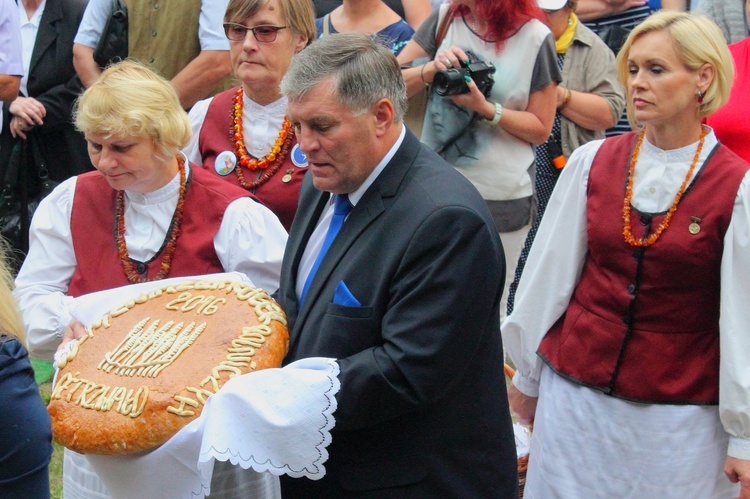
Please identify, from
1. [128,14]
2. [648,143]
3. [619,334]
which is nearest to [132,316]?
[619,334]

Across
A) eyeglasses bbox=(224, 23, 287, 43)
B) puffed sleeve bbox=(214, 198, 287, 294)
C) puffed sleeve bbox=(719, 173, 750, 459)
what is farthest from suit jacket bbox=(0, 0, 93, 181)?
puffed sleeve bbox=(719, 173, 750, 459)

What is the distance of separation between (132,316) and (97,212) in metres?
0.63

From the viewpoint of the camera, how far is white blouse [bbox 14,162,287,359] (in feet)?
10.1

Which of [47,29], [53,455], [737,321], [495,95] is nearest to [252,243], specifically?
[737,321]

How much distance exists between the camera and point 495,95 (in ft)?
14.5

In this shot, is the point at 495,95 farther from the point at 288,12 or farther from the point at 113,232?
the point at 113,232

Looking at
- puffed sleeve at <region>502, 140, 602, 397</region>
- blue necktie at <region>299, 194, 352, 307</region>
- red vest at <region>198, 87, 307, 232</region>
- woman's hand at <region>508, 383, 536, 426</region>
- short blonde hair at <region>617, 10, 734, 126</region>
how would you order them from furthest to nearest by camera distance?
1. red vest at <region>198, 87, 307, 232</region>
2. woman's hand at <region>508, 383, 536, 426</region>
3. puffed sleeve at <region>502, 140, 602, 397</region>
4. short blonde hair at <region>617, 10, 734, 126</region>
5. blue necktie at <region>299, 194, 352, 307</region>

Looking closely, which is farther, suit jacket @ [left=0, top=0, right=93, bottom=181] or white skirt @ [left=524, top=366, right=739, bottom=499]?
suit jacket @ [left=0, top=0, right=93, bottom=181]

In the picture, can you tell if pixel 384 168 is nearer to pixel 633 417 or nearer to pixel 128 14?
pixel 633 417

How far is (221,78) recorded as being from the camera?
5.04 metres

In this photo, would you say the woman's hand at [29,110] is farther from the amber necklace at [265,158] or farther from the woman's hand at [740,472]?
the woman's hand at [740,472]

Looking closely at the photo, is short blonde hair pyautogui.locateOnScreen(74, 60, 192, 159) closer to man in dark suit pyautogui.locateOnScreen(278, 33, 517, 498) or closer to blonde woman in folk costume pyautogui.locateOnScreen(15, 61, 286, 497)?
blonde woman in folk costume pyautogui.locateOnScreen(15, 61, 286, 497)

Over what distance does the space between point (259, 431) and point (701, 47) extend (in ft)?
5.75

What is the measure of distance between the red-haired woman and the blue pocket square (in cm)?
200
